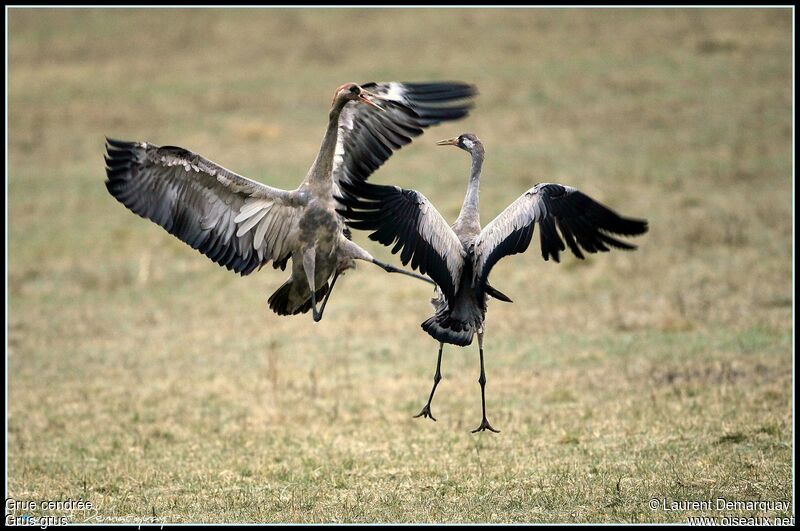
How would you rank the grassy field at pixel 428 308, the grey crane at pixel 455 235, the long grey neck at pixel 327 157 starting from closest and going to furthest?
the grey crane at pixel 455 235
the long grey neck at pixel 327 157
the grassy field at pixel 428 308

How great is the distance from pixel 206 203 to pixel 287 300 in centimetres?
115

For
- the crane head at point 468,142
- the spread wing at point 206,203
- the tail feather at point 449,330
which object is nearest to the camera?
the tail feather at point 449,330

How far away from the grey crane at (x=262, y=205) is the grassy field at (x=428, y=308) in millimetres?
1924

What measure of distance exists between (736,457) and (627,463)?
3.11 feet

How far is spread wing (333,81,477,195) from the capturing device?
32.3ft

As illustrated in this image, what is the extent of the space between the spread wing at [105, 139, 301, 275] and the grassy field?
6.95ft

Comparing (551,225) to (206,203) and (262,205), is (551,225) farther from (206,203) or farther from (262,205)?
(206,203)

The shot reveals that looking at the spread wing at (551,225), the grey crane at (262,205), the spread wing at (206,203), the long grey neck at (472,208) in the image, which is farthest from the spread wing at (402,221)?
the spread wing at (206,203)

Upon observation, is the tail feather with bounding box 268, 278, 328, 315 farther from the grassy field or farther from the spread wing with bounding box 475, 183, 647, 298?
the spread wing with bounding box 475, 183, 647, 298

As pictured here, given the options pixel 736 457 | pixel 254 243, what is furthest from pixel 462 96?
pixel 736 457

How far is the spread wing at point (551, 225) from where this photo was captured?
8.21 metres

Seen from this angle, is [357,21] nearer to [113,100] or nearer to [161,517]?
[113,100]

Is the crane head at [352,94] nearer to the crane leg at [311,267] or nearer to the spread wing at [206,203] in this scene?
the spread wing at [206,203]

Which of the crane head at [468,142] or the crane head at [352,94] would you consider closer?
the crane head at [352,94]
